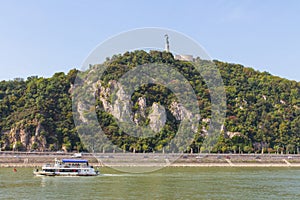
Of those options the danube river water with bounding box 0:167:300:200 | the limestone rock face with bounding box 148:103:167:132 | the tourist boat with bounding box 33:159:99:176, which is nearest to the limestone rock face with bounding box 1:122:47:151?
the limestone rock face with bounding box 148:103:167:132

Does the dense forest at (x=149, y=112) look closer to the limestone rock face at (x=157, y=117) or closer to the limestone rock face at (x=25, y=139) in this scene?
the limestone rock face at (x=25, y=139)

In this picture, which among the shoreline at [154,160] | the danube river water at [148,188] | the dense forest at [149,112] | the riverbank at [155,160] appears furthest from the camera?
the dense forest at [149,112]

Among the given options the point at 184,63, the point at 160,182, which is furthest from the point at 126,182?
the point at 184,63

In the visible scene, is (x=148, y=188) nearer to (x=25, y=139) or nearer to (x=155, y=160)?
(x=155, y=160)

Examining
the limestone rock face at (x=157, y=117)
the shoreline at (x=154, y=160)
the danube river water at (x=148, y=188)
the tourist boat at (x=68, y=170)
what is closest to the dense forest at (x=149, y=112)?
the limestone rock face at (x=157, y=117)

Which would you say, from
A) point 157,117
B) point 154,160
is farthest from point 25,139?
point 154,160

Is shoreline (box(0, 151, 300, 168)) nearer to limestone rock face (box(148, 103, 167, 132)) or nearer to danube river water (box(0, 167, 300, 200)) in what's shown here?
limestone rock face (box(148, 103, 167, 132))

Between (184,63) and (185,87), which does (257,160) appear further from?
(184,63)
